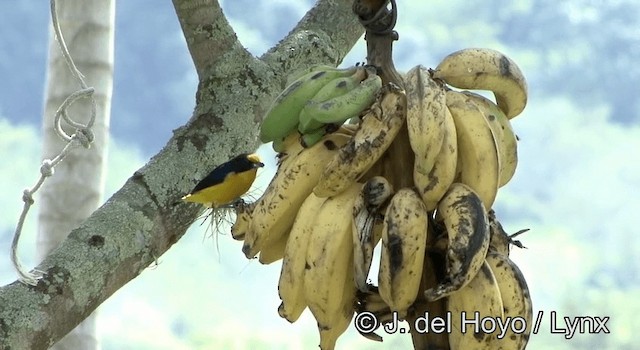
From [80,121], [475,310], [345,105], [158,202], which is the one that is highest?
[80,121]

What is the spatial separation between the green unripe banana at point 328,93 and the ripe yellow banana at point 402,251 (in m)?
0.19

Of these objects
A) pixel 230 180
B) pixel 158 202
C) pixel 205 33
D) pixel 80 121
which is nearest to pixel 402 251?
pixel 230 180

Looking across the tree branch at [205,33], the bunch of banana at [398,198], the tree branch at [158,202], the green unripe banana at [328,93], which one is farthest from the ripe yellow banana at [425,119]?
the tree branch at [205,33]

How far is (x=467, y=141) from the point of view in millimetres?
1355

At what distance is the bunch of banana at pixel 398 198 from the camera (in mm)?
1284

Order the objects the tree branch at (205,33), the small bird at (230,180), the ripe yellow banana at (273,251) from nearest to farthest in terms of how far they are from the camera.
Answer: the ripe yellow banana at (273,251) < the small bird at (230,180) < the tree branch at (205,33)

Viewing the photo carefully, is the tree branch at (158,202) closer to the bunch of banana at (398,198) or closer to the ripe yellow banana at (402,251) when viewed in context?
the bunch of banana at (398,198)

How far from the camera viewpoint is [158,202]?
1.88 meters

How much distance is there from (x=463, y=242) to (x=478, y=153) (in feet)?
0.47

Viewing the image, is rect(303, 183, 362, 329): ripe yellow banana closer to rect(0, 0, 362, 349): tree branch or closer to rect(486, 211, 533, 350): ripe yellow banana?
rect(486, 211, 533, 350): ripe yellow banana

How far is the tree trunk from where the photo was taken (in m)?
2.33

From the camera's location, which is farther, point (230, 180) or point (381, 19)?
point (230, 180)

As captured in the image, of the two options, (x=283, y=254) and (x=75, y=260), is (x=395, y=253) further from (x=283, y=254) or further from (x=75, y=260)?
(x=75, y=260)

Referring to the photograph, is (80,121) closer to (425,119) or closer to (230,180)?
(230,180)
